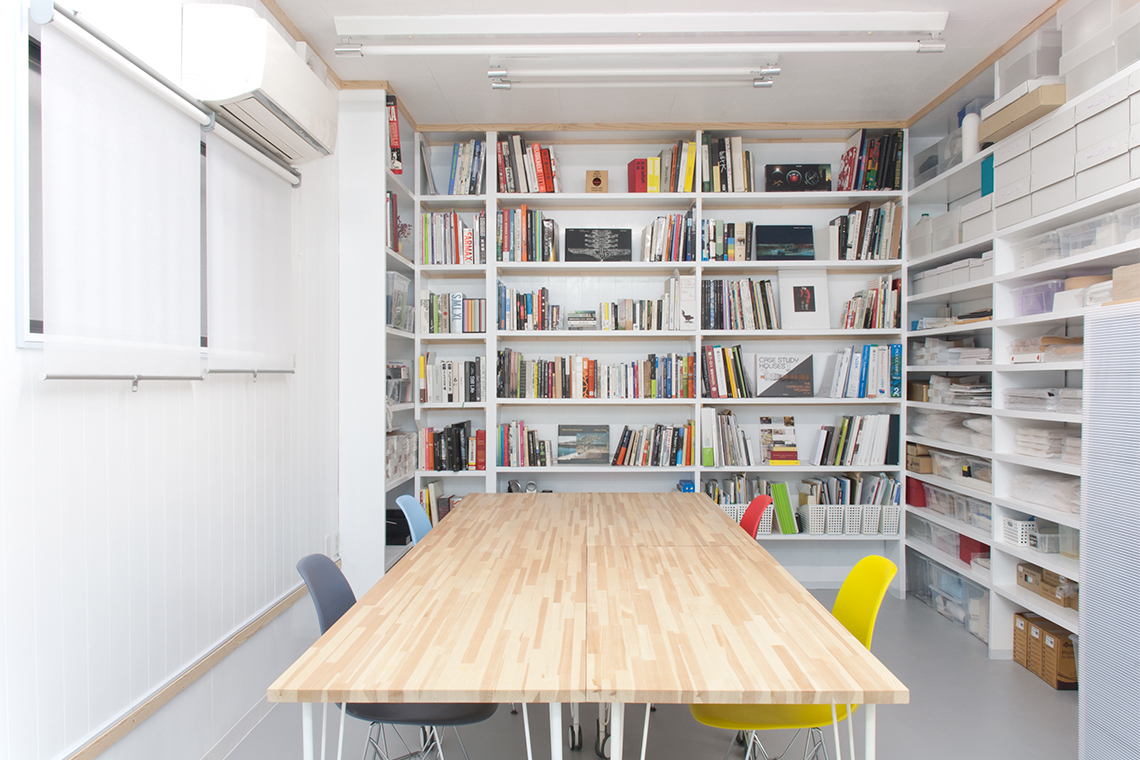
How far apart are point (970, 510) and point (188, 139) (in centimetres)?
416

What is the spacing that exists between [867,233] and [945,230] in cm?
53

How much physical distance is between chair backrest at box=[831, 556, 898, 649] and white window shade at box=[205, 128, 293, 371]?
7.80 feet

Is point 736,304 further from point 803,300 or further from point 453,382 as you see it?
point 453,382

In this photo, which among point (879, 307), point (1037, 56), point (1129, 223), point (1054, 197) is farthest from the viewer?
point (879, 307)

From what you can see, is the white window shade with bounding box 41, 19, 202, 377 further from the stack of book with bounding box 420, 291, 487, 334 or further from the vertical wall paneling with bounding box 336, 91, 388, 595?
the stack of book with bounding box 420, 291, 487, 334

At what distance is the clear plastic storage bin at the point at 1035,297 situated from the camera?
2979 millimetres

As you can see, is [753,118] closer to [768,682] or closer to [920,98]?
[920,98]

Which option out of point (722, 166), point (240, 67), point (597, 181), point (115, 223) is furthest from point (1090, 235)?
point (115, 223)

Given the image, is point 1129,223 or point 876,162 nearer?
point 1129,223

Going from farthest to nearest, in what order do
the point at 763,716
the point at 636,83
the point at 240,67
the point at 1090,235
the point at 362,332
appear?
1. the point at 362,332
2. the point at 636,83
3. the point at 1090,235
4. the point at 240,67
5. the point at 763,716

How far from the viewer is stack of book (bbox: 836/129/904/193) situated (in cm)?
416

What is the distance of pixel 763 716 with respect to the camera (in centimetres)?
179

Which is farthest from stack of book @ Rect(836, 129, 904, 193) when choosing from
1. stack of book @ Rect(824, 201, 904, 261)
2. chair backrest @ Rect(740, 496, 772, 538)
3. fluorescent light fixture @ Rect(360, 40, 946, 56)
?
chair backrest @ Rect(740, 496, 772, 538)

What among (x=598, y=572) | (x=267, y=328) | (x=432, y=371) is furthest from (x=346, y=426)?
(x=598, y=572)
